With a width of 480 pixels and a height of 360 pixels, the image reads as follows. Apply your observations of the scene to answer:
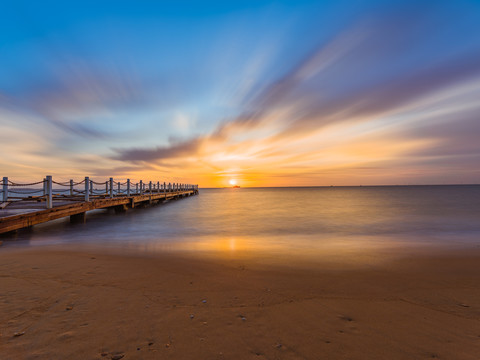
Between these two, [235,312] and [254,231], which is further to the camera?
[254,231]

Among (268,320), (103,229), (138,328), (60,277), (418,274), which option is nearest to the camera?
(138,328)

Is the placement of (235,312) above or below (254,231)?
above

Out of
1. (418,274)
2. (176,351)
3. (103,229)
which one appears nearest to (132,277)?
(176,351)

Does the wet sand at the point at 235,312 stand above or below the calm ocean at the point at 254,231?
above

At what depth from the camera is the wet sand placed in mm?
2732

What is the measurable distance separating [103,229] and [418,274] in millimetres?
14822

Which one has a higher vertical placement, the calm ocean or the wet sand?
the wet sand

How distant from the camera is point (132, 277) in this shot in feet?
17.0

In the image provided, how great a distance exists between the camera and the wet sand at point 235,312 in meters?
2.73

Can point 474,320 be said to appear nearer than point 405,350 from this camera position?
No

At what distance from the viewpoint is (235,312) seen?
3.57 m

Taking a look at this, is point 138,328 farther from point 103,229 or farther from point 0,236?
point 103,229

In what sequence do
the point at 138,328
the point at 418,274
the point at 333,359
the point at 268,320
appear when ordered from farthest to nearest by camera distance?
1. the point at 418,274
2. the point at 268,320
3. the point at 138,328
4. the point at 333,359

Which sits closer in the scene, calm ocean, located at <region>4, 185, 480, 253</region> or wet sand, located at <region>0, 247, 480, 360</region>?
wet sand, located at <region>0, 247, 480, 360</region>
